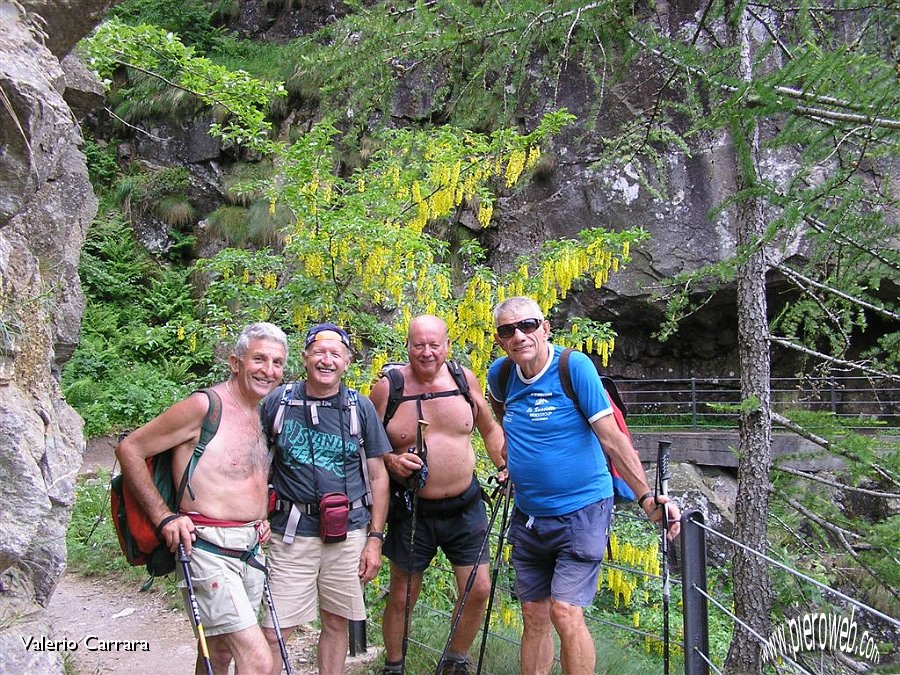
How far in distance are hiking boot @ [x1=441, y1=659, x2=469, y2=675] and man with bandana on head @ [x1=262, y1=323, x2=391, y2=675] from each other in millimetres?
654

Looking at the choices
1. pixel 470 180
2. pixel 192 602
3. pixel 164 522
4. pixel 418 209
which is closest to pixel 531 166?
pixel 470 180

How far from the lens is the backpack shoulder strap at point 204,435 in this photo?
2.88m

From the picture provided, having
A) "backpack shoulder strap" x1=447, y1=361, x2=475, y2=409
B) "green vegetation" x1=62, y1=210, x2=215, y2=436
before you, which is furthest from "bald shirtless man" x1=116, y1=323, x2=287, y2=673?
"green vegetation" x1=62, y1=210, x2=215, y2=436

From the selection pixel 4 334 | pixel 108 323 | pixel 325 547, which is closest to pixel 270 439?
pixel 325 547

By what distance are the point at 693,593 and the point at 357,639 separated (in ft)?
7.71

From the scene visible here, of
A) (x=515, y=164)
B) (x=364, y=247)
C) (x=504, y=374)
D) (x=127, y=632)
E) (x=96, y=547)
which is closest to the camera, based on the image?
(x=504, y=374)

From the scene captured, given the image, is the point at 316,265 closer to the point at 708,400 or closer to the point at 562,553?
the point at 562,553

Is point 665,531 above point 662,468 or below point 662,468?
below

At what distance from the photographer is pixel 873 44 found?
278 cm

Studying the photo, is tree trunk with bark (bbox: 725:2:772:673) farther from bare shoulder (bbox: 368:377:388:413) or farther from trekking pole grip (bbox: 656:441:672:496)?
bare shoulder (bbox: 368:377:388:413)

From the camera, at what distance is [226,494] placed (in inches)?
115

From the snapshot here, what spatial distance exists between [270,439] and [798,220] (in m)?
2.52

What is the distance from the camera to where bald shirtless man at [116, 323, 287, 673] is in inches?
110

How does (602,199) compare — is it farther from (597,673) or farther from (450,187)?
(597,673)
